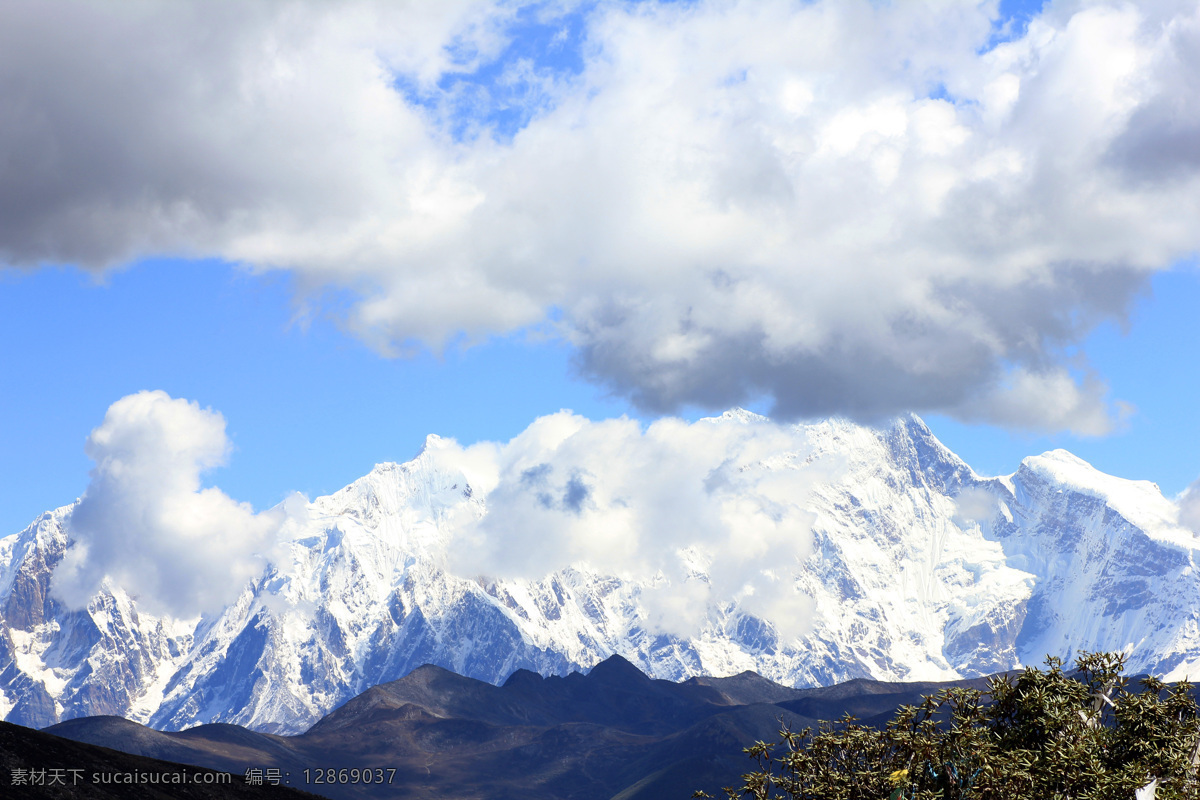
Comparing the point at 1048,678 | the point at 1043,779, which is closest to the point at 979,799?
the point at 1043,779

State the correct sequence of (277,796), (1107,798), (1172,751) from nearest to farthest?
(1107,798) < (1172,751) < (277,796)

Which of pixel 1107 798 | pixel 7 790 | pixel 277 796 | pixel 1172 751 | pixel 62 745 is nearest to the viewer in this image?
pixel 1107 798

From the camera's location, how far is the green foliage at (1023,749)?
52.9m

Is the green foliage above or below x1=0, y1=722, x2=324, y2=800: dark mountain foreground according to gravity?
below

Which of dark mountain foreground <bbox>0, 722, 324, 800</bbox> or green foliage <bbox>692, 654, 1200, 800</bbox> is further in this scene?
dark mountain foreground <bbox>0, 722, 324, 800</bbox>

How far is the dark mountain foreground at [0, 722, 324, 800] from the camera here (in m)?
156

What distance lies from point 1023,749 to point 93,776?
495ft

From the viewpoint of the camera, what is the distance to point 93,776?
16925cm

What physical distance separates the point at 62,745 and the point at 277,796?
3431 cm

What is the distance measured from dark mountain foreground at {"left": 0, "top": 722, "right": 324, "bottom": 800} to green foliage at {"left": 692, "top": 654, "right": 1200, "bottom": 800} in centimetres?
12524

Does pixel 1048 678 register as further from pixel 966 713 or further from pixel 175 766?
pixel 175 766

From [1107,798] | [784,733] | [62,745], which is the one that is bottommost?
[1107,798]

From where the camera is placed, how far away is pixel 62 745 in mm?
177250

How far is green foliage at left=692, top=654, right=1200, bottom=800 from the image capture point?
173ft
